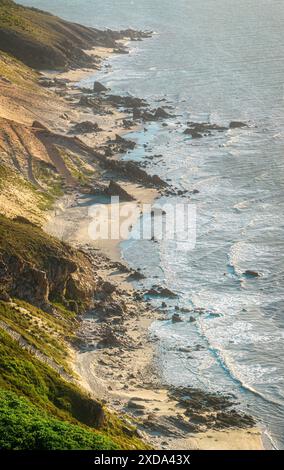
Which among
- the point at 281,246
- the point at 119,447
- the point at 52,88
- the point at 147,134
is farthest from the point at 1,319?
the point at 52,88

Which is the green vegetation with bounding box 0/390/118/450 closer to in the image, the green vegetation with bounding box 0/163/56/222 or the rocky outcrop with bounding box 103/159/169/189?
the green vegetation with bounding box 0/163/56/222

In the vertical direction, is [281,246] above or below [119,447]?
above

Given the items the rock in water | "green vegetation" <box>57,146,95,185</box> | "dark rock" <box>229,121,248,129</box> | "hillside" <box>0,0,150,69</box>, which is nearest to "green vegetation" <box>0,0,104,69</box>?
"hillside" <box>0,0,150,69</box>

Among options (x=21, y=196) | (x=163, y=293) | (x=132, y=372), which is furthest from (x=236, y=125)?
(x=132, y=372)

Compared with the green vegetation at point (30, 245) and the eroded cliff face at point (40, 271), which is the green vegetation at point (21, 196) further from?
the eroded cliff face at point (40, 271)

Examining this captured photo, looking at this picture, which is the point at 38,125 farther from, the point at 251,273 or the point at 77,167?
the point at 251,273

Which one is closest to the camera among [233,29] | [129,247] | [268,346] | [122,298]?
[268,346]

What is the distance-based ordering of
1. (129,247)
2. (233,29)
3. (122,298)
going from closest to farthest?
(122,298) → (129,247) → (233,29)
